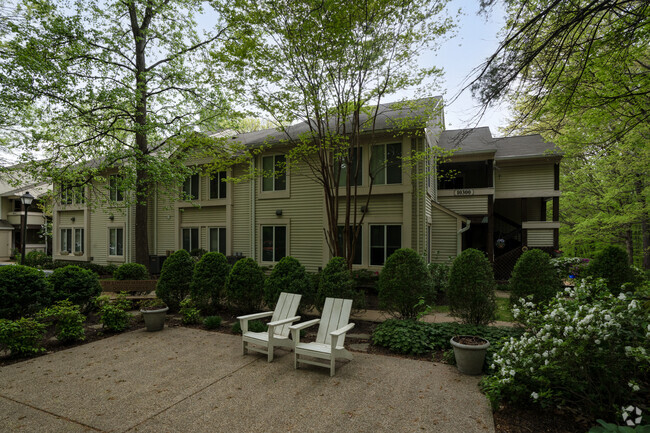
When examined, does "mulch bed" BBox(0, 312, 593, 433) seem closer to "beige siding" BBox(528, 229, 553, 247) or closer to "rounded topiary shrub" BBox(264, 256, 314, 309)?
"rounded topiary shrub" BBox(264, 256, 314, 309)

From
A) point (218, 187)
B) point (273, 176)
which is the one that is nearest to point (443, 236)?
point (273, 176)

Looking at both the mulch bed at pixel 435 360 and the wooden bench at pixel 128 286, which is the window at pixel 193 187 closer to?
the wooden bench at pixel 128 286

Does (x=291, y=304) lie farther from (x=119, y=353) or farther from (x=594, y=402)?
(x=594, y=402)

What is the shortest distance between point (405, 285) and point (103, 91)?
11390 millimetres

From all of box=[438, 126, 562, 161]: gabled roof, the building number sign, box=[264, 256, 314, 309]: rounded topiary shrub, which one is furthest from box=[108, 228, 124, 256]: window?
the building number sign

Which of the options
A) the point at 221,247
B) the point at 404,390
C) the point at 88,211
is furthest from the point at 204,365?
the point at 88,211

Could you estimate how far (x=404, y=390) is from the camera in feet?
13.5

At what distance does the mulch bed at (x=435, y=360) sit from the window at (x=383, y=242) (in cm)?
357

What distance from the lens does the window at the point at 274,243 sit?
41.6 feet

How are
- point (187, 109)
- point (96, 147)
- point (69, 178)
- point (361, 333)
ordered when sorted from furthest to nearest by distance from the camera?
1. point (187, 109)
2. point (96, 147)
3. point (69, 178)
4. point (361, 333)

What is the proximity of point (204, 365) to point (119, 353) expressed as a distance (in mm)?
1775

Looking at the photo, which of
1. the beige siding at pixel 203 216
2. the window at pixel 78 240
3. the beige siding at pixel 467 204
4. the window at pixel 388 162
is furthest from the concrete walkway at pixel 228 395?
the window at pixel 78 240

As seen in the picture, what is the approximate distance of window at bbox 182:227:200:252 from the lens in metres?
15.0

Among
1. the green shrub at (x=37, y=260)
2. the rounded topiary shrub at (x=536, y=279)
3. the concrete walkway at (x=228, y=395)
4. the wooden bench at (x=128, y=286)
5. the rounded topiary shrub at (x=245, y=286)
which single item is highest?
the rounded topiary shrub at (x=536, y=279)
